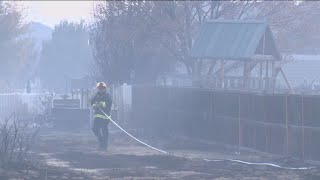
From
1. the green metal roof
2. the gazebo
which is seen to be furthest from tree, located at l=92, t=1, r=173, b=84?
the green metal roof

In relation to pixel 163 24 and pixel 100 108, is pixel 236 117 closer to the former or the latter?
pixel 100 108

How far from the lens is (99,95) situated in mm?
24562

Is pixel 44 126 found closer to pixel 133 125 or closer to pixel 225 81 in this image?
pixel 133 125

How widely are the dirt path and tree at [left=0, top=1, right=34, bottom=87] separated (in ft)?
95.6

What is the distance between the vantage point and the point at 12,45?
5706 centimetres

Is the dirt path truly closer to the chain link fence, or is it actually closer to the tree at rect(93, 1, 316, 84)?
the chain link fence

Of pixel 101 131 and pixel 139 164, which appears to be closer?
pixel 139 164

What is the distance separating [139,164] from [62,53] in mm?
58422

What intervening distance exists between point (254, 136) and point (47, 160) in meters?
5.59

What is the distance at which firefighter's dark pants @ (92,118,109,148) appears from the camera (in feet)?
77.6

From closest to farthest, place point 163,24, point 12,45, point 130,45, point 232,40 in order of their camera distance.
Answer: point 232,40, point 163,24, point 130,45, point 12,45

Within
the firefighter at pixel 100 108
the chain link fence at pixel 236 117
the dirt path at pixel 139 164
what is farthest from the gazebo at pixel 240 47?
the firefighter at pixel 100 108

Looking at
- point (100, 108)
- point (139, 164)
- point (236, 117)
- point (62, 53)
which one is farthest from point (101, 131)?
point (62, 53)

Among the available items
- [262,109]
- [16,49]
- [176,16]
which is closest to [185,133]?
[262,109]
